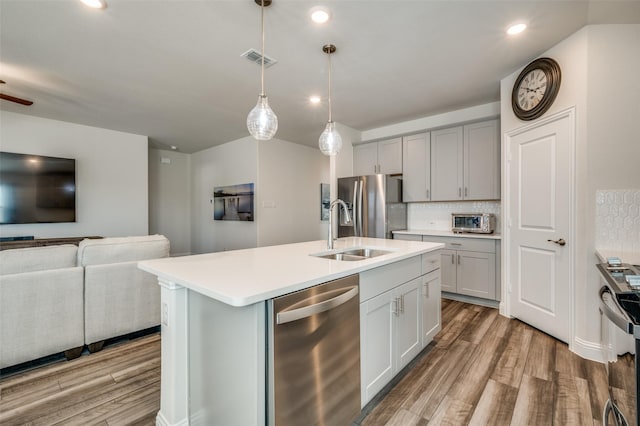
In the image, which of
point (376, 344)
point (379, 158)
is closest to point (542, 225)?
point (376, 344)

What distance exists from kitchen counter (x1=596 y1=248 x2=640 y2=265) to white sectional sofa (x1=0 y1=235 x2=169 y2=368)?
141 inches

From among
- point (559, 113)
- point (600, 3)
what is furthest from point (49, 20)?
point (559, 113)

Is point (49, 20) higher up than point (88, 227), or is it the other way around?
point (49, 20)

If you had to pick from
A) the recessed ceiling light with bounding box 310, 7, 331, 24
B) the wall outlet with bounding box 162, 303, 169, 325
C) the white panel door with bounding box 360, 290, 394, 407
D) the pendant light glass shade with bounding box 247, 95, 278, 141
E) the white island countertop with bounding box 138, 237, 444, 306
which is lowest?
the white panel door with bounding box 360, 290, 394, 407

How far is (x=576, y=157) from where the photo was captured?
2.28m

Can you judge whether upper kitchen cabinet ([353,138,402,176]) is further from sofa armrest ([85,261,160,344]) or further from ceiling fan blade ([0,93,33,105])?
ceiling fan blade ([0,93,33,105])

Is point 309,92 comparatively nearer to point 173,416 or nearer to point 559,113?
point 559,113

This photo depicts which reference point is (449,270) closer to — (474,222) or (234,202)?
(474,222)

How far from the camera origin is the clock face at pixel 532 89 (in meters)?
2.55

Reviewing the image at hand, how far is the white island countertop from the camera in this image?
3.55 feet

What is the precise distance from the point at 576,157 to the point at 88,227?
638cm

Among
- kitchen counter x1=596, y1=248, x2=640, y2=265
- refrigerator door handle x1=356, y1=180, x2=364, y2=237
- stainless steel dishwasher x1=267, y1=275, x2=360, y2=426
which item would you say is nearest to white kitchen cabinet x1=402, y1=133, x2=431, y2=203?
refrigerator door handle x1=356, y1=180, x2=364, y2=237

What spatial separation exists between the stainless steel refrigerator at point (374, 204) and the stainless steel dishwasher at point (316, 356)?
250cm

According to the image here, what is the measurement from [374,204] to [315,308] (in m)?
2.98
